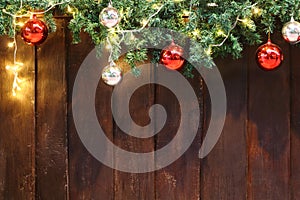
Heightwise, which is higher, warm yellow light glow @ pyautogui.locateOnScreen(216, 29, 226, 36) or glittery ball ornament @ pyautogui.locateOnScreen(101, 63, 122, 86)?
warm yellow light glow @ pyautogui.locateOnScreen(216, 29, 226, 36)

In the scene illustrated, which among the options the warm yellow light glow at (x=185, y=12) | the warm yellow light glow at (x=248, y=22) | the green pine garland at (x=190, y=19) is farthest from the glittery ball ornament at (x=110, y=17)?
the warm yellow light glow at (x=248, y=22)

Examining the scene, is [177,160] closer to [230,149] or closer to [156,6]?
[230,149]

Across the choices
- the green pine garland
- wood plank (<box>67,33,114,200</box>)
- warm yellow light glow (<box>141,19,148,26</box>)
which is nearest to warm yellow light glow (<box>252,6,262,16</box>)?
the green pine garland

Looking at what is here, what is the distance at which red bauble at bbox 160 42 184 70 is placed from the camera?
3.75 feet

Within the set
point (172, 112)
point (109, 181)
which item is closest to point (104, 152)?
point (109, 181)

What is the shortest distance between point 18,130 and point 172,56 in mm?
480

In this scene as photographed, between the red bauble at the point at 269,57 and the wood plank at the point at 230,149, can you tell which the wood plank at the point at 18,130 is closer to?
the wood plank at the point at 230,149

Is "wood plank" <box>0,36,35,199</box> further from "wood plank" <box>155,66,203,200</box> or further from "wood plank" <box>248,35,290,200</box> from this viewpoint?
"wood plank" <box>248,35,290,200</box>

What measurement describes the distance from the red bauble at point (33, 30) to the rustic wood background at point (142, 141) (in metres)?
0.16

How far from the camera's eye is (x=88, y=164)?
131 cm

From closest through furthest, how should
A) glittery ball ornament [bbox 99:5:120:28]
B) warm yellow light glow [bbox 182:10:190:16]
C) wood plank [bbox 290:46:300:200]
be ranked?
glittery ball ornament [bbox 99:5:120:28] < warm yellow light glow [bbox 182:10:190:16] < wood plank [bbox 290:46:300:200]

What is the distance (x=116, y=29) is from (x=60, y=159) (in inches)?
15.9

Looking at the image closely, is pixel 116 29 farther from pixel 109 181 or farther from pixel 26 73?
pixel 109 181

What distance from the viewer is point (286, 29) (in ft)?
3.59
